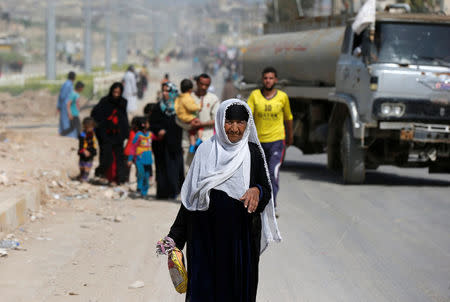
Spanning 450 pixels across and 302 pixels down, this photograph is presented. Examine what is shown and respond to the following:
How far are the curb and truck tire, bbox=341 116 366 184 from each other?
4551 millimetres

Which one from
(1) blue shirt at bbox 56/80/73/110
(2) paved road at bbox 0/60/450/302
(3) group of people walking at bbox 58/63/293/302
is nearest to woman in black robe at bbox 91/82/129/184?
(2) paved road at bbox 0/60/450/302

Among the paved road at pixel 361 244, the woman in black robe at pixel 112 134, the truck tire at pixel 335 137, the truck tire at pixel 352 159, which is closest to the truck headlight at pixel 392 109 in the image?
the truck tire at pixel 352 159

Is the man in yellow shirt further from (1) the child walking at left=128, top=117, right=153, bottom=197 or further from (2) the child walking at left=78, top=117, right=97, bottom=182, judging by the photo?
(2) the child walking at left=78, top=117, right=97, bottom=182

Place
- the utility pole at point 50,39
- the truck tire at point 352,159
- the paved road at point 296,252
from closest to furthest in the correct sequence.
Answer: the paved road at point 296,252 → the truck tire at point 352,159 → the utility pole at point 50,39

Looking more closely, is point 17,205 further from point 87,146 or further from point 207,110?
point 87,146

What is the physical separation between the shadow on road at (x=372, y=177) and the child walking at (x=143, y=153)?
3.30 meters

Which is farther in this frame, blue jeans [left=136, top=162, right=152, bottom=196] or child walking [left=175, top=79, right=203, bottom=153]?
blue jeans [left=136, top=162, right=152, bottom=196]

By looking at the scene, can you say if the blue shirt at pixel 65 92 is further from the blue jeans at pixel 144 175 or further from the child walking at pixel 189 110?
the child walking at pixel 189 110

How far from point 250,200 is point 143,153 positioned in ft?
24.9

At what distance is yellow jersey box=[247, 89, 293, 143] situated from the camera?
9797 millimetres

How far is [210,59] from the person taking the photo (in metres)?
91.0

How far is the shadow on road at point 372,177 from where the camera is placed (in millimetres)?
14047

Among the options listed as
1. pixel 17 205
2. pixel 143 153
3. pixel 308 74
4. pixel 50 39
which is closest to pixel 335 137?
pixel 308 74

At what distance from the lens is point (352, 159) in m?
13.4
